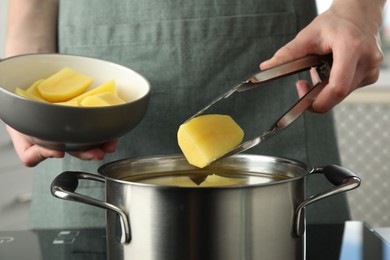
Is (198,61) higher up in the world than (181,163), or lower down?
higher up

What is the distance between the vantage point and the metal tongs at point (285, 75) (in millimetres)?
649

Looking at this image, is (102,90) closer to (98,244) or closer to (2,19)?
(98,244)

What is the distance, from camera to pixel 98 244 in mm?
807

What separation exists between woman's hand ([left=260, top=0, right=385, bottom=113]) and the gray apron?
16 centimetres

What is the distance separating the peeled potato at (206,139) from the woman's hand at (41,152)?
157 mm

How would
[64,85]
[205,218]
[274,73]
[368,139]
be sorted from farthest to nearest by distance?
[368,139] → [64,85] → [274,73] → [205,218]

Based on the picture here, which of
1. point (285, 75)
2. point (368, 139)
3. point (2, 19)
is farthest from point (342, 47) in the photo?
point (368, 139)

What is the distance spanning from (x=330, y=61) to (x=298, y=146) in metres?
0.23

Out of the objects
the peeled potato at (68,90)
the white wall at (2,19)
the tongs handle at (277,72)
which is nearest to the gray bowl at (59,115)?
the peeled potato at (68,90)

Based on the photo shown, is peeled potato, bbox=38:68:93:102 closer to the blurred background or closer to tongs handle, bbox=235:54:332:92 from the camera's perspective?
tongs handle, bbox=235:54:332:92

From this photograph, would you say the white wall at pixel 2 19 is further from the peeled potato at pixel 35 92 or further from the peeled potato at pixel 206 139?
the peeled potato at pixel 206 139

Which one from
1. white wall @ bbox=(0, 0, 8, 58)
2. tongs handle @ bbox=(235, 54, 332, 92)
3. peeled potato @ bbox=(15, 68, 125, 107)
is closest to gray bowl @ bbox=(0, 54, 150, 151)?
peeled potato @ bbox=(15, 68, 125, 107)

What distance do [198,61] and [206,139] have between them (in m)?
0.34

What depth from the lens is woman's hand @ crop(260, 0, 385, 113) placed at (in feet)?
2.45
